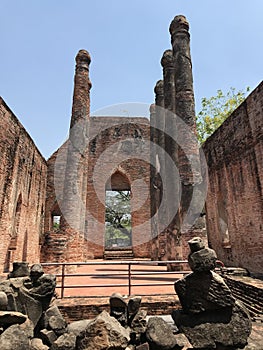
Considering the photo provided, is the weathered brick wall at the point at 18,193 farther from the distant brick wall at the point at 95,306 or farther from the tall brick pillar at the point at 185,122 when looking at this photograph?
the tall brick pillar at the point at 185,122

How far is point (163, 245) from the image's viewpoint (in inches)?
488

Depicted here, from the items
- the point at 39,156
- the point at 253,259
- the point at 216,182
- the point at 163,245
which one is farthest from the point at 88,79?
the point at 253,259

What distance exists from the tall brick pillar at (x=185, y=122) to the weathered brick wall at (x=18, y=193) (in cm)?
635

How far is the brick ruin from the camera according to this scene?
8805mm

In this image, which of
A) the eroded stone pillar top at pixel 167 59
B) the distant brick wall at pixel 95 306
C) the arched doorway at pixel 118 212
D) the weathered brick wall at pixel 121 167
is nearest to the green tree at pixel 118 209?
the arched doorway at pixel 118 212

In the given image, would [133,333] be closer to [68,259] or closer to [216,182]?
[68,259]

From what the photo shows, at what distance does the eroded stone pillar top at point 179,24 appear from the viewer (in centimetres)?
1080

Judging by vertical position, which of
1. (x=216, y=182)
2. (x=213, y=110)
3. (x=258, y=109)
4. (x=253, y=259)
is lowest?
(x=253, y=259)

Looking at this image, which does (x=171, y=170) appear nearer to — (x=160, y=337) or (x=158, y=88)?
(x=158, y=88)

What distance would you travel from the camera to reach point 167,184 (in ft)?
36.3

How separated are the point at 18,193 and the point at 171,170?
256 inches

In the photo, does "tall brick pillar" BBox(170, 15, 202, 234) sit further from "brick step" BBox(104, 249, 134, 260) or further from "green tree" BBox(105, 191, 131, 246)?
"green tree" BBox(105, 191, 131, 246)

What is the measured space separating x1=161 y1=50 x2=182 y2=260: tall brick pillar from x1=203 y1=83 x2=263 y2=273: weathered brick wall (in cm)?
210

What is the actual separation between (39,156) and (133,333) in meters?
11.8
